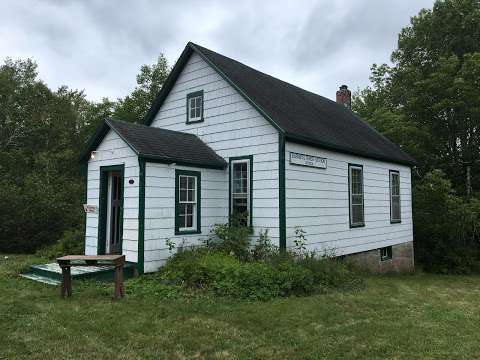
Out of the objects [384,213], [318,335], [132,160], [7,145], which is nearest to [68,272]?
[132,160]

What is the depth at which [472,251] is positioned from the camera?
19344 mm

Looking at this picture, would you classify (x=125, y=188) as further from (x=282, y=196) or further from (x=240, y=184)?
(x=282, y=196)

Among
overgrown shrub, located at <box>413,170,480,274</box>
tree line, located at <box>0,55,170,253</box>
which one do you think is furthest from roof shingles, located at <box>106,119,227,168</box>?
tree line, located at <box>0,55,170,253</box>

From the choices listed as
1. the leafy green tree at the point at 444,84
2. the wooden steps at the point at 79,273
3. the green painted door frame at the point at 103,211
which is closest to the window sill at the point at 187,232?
the wooden steps at the point at 79,273

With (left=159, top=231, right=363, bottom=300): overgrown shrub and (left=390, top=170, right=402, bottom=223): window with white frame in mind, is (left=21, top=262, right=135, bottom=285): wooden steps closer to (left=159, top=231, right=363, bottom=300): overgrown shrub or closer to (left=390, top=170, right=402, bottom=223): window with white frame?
(left=159, top=231, right=363, bottom=300): overgrown shrub

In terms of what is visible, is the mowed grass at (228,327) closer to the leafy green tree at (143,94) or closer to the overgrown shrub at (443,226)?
the overgrown shrub at (443,226)

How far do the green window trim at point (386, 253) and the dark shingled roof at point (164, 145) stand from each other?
312 inches

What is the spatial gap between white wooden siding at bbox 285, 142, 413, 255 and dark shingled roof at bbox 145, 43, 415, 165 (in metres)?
0.38

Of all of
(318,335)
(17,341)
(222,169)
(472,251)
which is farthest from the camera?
(472,251)

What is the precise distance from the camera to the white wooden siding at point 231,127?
10.7 metres

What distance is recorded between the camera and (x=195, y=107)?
13.4 m

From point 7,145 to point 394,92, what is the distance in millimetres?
30941

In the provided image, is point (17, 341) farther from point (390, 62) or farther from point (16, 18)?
point (390, 62)

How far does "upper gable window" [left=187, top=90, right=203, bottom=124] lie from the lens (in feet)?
42.8
